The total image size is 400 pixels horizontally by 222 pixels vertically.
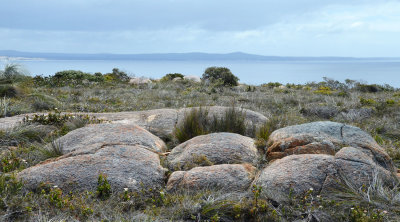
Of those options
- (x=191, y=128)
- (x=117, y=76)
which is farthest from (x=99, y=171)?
(x=117, y=76)

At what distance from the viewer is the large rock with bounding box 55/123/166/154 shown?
228 inches

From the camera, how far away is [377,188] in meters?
4.19

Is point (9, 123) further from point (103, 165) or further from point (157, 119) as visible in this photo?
point (103, 165)

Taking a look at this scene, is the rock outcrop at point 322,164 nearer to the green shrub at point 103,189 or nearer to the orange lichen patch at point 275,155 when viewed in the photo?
the orange lichen patch at point 275,155

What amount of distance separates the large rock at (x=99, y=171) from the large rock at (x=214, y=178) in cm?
27

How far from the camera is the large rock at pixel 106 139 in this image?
5.79m

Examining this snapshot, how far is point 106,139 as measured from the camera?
19.3 ft

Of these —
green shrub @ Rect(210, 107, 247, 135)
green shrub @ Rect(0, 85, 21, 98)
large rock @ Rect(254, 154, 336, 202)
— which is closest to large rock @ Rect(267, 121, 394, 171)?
large rock @ Rect(254, 154, 336, 202)

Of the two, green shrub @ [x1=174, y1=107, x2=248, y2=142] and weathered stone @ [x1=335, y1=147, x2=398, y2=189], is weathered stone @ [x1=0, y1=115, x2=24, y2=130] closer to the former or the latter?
green shrub @ [x1=174, y1=107, x2=248, y2=142]

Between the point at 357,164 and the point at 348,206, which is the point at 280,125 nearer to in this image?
the point at 357,164

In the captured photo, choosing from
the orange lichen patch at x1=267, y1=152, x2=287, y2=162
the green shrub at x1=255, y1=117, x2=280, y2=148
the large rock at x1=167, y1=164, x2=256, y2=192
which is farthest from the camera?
the green shrub at x1=255, y1=117, x2=280, y2=148

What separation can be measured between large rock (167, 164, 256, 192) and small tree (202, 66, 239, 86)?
15202 mm

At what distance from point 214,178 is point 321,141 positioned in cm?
196

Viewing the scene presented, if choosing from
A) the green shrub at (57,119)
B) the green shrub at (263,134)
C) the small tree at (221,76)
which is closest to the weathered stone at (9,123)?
the green shrub at (57,119)
